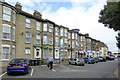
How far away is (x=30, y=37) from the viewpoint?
80.6 ft

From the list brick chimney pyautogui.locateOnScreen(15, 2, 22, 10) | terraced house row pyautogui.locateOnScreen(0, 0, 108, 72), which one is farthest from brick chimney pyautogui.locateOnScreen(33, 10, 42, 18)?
brick chimney pyautogui.locateOnScreen(15, 2, 22, 10)

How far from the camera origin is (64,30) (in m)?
34.8

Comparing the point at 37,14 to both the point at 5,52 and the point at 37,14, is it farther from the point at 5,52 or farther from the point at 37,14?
the point at 5,52

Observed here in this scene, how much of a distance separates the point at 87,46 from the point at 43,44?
28.1 m

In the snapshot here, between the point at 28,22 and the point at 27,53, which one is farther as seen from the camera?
the point at 28,22

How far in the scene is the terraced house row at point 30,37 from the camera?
18719 millimetres

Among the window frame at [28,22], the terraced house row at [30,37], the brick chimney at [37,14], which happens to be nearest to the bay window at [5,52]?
the terraced house row at [30,37]

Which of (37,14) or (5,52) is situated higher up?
(37,14)

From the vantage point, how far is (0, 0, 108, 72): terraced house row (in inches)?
737

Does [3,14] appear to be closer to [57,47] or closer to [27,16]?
[27,16]

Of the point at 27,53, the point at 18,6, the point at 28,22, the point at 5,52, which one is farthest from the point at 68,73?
the point at 18,6

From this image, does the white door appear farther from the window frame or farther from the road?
the road

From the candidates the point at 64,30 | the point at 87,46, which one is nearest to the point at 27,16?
the point at 64,30

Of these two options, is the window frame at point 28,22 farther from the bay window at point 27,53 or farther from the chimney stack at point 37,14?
the bay window at point 27,53
